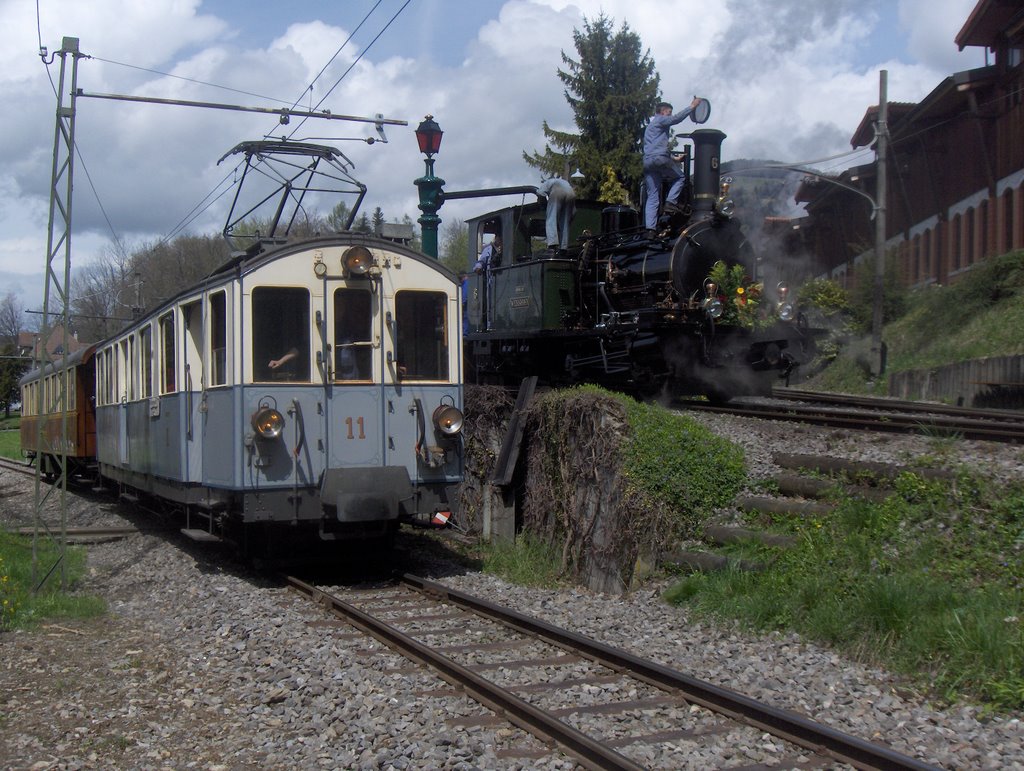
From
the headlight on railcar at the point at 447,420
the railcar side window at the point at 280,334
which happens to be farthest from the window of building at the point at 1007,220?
the railcar side window at the point at 280,334

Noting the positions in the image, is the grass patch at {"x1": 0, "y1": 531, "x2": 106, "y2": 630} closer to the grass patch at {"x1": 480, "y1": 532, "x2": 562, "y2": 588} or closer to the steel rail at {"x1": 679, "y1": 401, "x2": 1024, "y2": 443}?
the grass patch at {"x1": 480, "y1": 532, "x2": 562, "y2": 588}

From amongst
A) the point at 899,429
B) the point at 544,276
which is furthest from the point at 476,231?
the point at 899,429

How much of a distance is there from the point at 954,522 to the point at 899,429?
235 cm

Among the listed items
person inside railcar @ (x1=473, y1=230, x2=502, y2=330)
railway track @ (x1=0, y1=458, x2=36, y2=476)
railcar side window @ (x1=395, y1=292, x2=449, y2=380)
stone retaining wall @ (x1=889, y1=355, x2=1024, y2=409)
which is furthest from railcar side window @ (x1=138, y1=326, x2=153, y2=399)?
stone retaining wall @ (x1=889, y1=355, x2=1024, y2=409)

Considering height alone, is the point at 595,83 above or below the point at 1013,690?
above

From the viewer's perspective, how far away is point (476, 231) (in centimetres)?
1620

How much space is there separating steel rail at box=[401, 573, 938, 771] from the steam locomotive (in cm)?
652

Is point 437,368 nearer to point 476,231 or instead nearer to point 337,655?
point 337,655

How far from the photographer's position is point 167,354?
35.7 ft

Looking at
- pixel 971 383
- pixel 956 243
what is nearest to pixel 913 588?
pixel 971 383

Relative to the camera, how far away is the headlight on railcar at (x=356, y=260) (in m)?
9.17

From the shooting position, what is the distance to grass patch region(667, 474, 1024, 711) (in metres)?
5.56

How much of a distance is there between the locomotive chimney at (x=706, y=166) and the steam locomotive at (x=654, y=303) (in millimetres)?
15

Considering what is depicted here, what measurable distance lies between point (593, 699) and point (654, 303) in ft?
27.8
